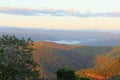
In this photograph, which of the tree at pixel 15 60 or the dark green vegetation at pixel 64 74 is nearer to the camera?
the tree at pixel 15 60

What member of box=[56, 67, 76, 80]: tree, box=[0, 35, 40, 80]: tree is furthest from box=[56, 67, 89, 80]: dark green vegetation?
box=[0, 35, 40, 80]: tree

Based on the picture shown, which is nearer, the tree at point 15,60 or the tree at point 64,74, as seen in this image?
the tree at point 15,60

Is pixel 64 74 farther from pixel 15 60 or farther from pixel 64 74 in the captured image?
pixel 15 60

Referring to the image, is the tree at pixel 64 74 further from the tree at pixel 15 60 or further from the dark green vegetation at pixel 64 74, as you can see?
the tree at pixel 15 60

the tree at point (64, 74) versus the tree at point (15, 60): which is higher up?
the tree at point (15, 60)

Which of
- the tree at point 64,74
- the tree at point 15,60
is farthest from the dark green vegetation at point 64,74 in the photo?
the tree at point 15,60

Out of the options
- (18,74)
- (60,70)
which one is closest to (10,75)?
(18,74)

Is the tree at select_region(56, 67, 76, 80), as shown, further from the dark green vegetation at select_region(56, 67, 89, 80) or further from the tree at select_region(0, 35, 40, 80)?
the tree at select_region(0, 35, 40, 80)

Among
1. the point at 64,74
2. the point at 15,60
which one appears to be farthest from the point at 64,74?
the point at 15,60
